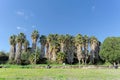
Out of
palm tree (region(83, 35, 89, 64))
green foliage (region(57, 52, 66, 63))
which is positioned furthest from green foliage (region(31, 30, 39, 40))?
palm tree (region(83, 35, 89, 64))

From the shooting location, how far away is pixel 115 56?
82375 mm

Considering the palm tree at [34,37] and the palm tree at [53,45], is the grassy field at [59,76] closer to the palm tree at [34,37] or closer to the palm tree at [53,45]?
the palm tree at [53,45]

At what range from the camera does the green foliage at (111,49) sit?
8312 cm

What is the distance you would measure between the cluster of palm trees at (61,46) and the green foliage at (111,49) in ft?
46.4

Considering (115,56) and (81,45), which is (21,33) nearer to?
(81,45)

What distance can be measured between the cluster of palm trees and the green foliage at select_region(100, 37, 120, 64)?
14129 millimetres

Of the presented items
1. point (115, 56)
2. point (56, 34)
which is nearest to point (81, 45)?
point (56, 34)

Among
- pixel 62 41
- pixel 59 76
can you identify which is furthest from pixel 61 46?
pixel 59 76

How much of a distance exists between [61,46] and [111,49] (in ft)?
79.7

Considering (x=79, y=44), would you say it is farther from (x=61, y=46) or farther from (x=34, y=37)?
(x=34, y=37)

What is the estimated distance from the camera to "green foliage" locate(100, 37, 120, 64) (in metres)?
83.1

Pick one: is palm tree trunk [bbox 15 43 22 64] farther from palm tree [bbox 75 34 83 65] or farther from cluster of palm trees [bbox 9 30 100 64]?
palm tree [bbox 75 34 83 65]

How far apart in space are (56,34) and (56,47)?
24.7 ft

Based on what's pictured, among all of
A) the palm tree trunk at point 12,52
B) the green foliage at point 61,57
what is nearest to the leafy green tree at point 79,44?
the green foliage at point 61,57
